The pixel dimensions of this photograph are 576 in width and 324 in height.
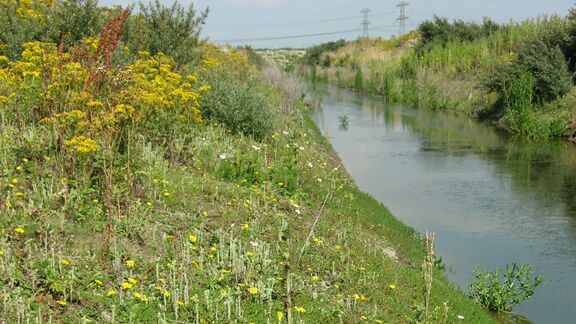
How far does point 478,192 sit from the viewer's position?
13.4 metres

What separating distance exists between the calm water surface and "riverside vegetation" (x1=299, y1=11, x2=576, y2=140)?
1.49m

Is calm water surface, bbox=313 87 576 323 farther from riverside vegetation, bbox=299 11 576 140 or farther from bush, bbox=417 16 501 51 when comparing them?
bush, bbox=417 16 501 51

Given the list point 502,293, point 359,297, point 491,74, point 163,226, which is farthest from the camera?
point 491,74

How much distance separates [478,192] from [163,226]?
8725 millimetres

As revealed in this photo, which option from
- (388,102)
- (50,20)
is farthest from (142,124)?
(388,102)

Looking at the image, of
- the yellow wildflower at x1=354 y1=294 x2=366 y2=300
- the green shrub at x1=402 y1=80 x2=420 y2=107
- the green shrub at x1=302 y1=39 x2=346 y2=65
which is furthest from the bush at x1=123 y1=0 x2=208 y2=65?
the green shrub at x1=302 y1=39 x2=346 y2=65

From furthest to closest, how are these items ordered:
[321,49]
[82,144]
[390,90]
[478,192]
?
[321,49] < [390,90] < [478,192] < [82,144]

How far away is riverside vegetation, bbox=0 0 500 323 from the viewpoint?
4969 mm

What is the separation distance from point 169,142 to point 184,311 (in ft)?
16.0

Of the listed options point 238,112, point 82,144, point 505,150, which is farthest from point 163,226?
point 505,150

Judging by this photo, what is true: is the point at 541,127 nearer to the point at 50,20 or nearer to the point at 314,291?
the point at 50,20

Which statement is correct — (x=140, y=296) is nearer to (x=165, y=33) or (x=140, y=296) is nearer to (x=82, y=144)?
(x=82, y=144)

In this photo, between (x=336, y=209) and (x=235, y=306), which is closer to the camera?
(x=235, y=306)

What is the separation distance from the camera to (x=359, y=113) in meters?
28.7
